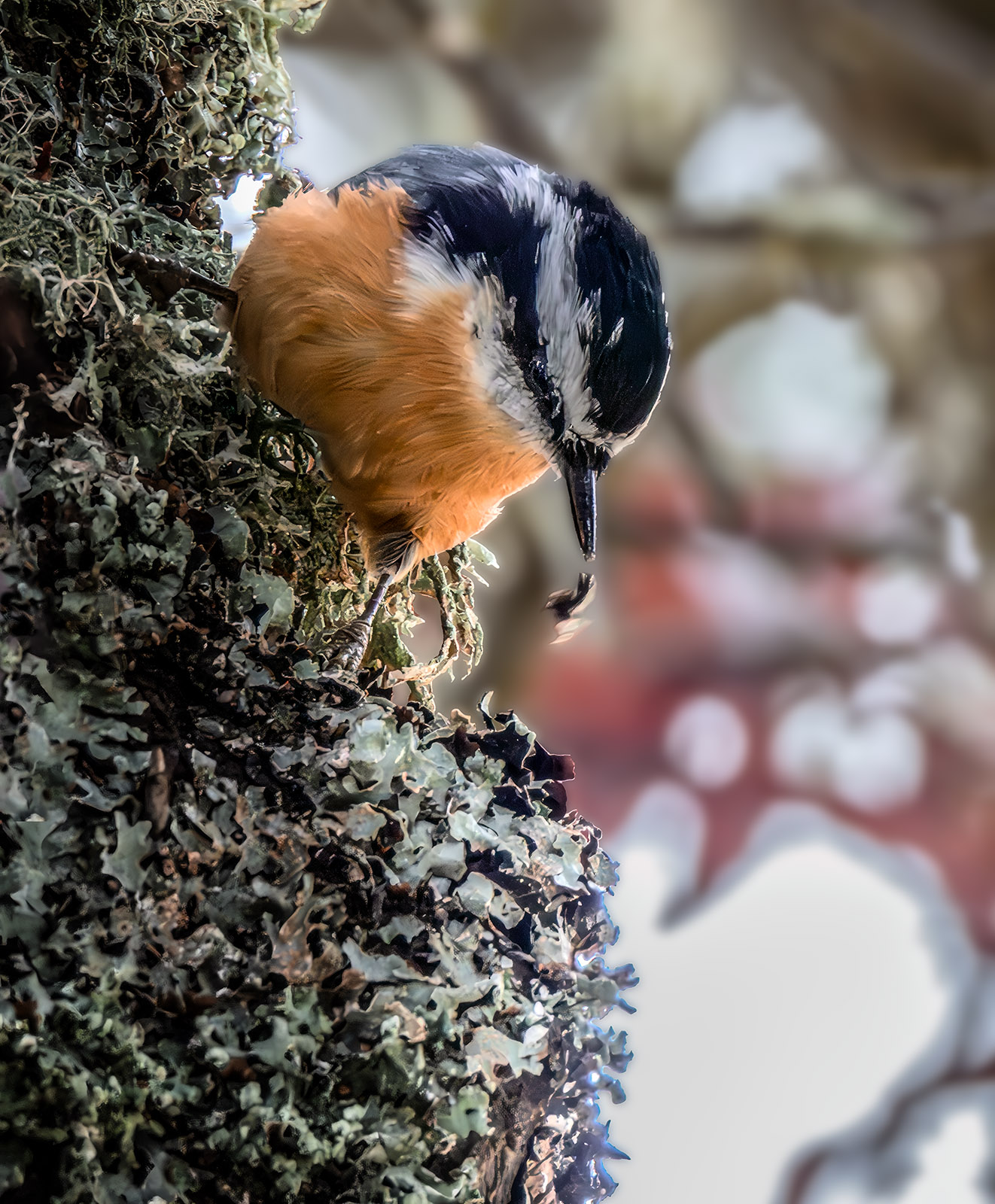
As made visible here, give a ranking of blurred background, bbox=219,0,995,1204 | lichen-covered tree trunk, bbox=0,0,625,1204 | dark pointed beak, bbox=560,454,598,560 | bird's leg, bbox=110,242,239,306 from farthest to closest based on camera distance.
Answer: blurred background, bbox=219,0,995,1204, dark pointed beak, bbox=560,454,598,560, bird's leg, bbox=110,242,239,306, lichen-covered tree trunk, bbox=0,0,625,1204

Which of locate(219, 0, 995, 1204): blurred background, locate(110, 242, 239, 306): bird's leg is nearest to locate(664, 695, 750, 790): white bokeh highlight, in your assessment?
locate(219, 0, 995, 1204): blurred background

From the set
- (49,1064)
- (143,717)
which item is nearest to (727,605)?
(143,717)

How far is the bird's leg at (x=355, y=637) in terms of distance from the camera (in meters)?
0.81

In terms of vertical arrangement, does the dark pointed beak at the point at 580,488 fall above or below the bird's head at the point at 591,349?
below

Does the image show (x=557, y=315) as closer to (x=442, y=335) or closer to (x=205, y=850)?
(x=442, y=335)

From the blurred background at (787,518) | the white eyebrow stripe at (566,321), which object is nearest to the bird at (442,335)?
the white eyebrow stripe at (566,321)

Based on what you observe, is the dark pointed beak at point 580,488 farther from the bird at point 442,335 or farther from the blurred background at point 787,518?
the blurred background at point 787,518

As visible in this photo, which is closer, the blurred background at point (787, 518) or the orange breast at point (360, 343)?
the orange breast at point (360, 343)

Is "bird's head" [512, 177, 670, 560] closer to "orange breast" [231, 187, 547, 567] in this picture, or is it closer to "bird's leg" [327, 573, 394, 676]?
"orange breast" [231, 187, 547, 567]

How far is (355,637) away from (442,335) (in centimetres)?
25

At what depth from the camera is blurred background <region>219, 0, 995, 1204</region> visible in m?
1.56

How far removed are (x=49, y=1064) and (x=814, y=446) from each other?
4.92ft

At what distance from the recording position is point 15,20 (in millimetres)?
771

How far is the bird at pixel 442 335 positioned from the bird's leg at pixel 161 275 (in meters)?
0.02
